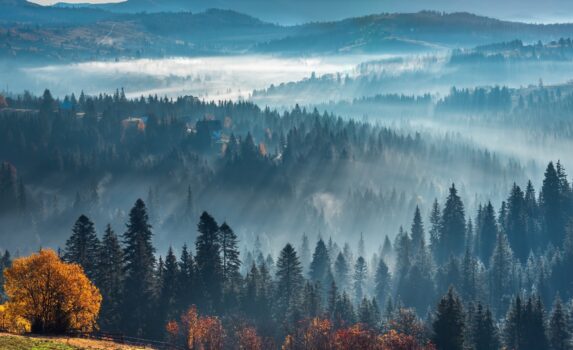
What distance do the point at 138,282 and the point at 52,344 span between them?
42571mm

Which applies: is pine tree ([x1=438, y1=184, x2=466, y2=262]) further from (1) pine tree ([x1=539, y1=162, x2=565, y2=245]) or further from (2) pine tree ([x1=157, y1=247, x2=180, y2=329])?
(2) pine tree ([x1=157, y1=247, x2=180, y2=329])

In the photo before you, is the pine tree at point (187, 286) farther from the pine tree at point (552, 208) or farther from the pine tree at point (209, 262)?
the pine tree at point (552, 208)

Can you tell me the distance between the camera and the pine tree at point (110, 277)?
320 ft

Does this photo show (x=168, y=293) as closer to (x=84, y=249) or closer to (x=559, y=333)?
(x=84, y=249)

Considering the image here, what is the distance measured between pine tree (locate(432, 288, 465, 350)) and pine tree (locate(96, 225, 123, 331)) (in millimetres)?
41890

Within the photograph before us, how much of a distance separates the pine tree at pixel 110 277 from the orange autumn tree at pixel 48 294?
20053 mm

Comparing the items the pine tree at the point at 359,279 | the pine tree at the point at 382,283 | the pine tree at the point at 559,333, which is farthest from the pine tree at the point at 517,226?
the pine tree at the point at 559,333

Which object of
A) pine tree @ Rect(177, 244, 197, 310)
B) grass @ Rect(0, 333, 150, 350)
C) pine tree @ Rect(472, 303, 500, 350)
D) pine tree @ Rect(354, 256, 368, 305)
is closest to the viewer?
grass @ Rect(0, 333, 150, 350)

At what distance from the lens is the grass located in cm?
5688

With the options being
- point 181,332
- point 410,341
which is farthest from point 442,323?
point 181,332

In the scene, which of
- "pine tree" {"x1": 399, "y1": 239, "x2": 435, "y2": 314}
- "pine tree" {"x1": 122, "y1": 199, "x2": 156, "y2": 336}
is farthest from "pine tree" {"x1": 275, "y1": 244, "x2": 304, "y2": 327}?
"pine tree" {"x1": 399, "y1": 239, "x2": 435, "y2": 314}

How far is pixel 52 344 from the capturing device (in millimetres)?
60531

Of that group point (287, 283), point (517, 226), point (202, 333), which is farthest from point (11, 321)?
point (517, 226)

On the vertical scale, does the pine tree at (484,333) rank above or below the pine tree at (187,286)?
below
